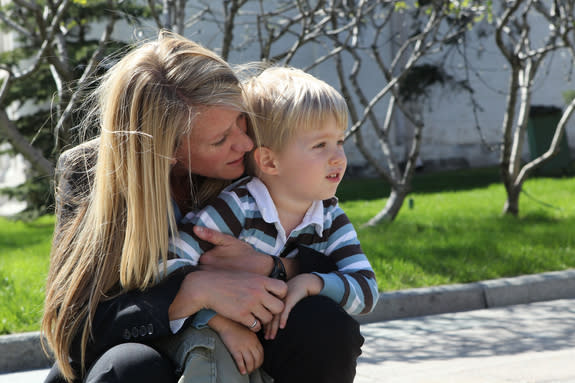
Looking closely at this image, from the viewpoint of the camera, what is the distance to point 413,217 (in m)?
7.66

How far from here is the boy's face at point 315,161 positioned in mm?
2193

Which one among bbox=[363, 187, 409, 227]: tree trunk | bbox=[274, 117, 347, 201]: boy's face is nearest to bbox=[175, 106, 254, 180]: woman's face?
bbox=[274, 117, 347, 201]: boy's face

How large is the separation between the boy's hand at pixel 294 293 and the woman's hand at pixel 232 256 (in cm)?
11

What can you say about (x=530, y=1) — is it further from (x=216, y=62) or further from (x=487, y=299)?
(x=216, y=62)

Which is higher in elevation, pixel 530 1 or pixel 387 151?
pixel 530 1

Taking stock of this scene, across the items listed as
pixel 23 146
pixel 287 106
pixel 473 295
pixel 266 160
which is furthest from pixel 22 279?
pixel 287 106

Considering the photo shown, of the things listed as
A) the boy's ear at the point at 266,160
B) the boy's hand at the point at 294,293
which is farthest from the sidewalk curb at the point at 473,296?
the boy's hand at the point at 294,293

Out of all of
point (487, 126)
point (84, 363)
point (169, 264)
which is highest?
point (169, 264)

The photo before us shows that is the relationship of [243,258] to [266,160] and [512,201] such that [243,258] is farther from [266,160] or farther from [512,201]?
[512,201]

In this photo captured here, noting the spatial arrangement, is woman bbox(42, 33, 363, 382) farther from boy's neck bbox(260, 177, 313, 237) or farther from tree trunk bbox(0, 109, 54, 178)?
tree trunk bbox(0, 109, 54, 178)

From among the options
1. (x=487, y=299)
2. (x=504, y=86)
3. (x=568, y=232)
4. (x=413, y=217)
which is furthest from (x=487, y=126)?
(x=487, y=299)

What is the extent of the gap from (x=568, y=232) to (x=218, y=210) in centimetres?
495

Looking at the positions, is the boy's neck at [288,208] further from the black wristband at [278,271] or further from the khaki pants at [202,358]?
the khaki pants at [202,358]

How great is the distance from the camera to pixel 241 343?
199cm
